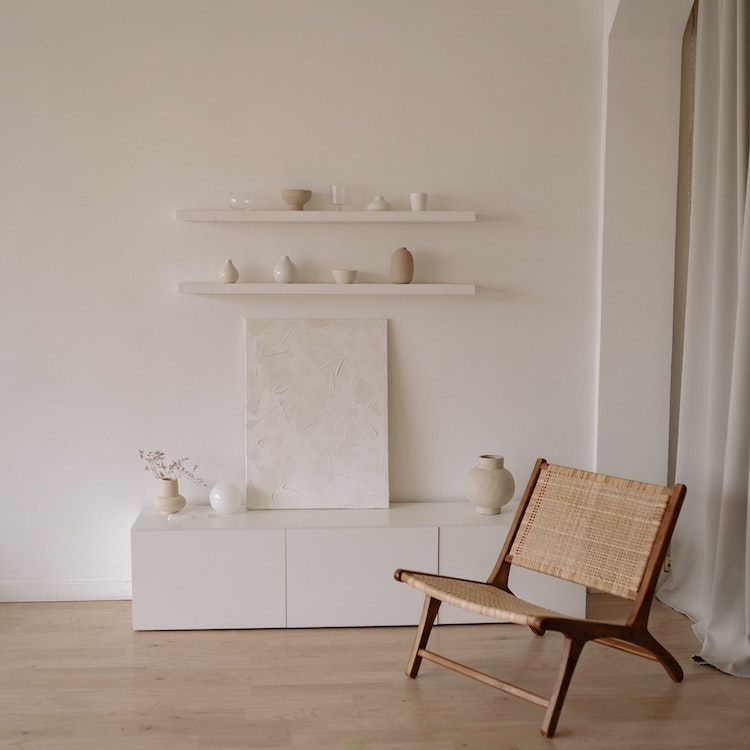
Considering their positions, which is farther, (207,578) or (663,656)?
(207,578)

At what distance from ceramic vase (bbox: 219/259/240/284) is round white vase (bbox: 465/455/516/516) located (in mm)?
Answer: 1263

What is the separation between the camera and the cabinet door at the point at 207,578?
10.6ft

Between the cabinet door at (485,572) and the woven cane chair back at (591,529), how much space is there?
24cm

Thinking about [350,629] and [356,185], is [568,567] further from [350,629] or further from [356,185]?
[356,185]

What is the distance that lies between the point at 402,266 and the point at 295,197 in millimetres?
519

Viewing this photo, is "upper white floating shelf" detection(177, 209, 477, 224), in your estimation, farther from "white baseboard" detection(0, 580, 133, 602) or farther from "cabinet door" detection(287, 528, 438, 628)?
"white baseboard" detection(0, 580, 133, 602)

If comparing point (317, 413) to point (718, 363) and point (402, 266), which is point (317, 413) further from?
point (718, 363)

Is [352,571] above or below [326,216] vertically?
below

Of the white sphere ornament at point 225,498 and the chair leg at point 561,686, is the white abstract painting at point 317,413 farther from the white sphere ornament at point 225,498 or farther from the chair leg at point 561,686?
the chair leg at point 561,686

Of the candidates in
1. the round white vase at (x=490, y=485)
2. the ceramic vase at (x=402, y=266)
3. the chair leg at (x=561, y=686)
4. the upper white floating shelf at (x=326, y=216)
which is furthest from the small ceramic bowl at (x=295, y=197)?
the chair leg at (x=561, y=686)

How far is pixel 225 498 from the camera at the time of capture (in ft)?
11.1

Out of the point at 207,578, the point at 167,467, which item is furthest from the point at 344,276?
the point at 207,578

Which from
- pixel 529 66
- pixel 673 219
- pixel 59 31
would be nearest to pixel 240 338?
pixel 59 31

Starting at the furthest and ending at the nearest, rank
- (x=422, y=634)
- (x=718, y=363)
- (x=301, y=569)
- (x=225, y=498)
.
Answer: (x=225, y=498) → (x=301, y=569) → (x=718, y=363) → (x=422, y=634)
